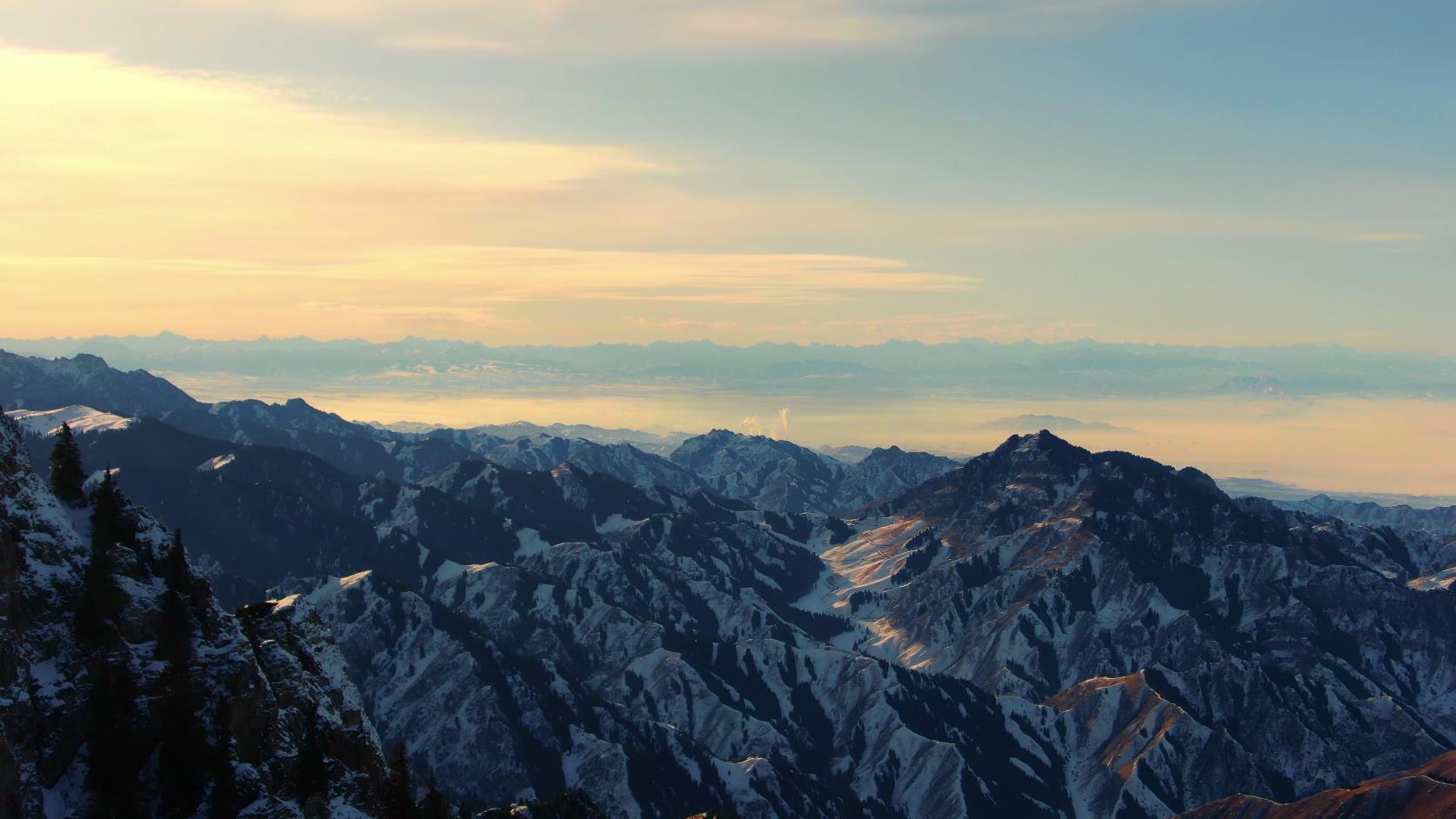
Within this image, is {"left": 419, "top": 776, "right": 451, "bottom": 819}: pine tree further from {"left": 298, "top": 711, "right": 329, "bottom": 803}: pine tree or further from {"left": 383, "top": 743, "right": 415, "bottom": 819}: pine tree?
{"left": 298, "top": 711, "right": 329, "bottom": 803}: pine tree

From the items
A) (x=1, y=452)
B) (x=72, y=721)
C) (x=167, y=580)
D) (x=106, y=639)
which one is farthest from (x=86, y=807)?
(x=1, y=452)

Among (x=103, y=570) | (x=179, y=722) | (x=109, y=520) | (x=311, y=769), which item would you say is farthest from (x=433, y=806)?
(x=109, y=520)

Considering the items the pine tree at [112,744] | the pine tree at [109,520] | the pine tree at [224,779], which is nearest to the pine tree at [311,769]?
the pine tree at [224,779]

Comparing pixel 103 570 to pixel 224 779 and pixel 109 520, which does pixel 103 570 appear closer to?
pixel 109 520

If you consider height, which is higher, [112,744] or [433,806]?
[112,744]

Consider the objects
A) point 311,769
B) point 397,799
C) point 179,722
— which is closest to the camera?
point 179,722

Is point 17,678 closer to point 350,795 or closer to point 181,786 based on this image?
point 181,786

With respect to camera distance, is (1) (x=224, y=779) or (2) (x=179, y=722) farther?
(2) (x=179, y=722)
